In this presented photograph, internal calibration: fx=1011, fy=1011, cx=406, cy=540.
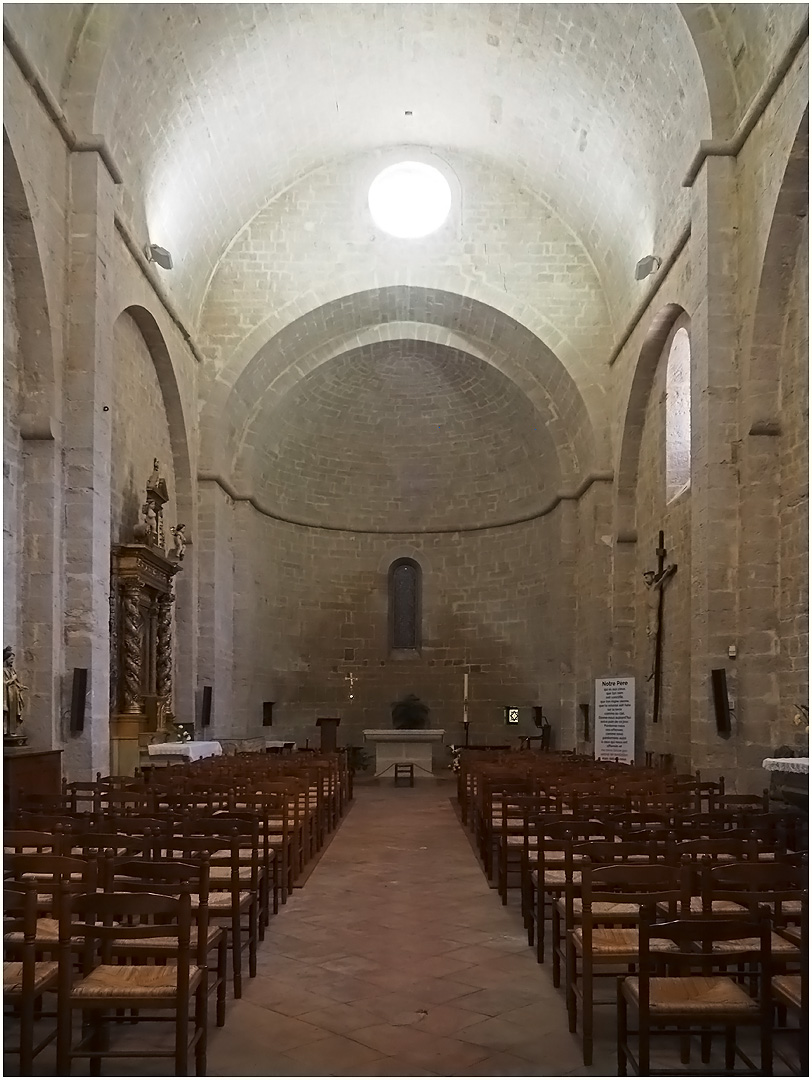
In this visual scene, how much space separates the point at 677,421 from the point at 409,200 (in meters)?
8.07

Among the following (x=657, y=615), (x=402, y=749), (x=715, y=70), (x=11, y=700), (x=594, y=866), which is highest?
(x=715, y=70)

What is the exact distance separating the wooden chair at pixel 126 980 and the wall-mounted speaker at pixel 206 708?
571 inches

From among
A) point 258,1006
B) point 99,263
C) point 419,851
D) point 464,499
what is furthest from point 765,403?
point 464,499

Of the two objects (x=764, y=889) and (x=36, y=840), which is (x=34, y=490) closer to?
(x=36, y=840)

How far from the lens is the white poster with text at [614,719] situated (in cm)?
1714

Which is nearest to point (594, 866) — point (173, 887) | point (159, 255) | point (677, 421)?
point (173, 887)

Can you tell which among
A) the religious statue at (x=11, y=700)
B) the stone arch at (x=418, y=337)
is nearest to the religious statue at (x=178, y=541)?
the stone arch at (x=418, y=337)

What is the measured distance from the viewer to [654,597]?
1727 centimetres

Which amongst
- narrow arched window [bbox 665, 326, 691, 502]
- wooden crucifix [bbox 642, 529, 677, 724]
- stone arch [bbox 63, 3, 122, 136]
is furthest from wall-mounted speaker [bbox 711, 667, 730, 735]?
stone arch [bbox 63, 3, 122, 136]

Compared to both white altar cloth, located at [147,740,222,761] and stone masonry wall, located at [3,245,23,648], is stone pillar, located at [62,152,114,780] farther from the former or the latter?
white altar cloth, located at [147,740,222,761]

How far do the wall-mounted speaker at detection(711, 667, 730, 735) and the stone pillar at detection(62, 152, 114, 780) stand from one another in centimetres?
734

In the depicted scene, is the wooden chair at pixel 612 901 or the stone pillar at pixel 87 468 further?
the stone pillar at pixel 87 468

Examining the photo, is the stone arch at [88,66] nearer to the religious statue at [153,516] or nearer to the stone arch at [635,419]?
the religious statue at [153,516]

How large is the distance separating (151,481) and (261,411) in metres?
5.99
